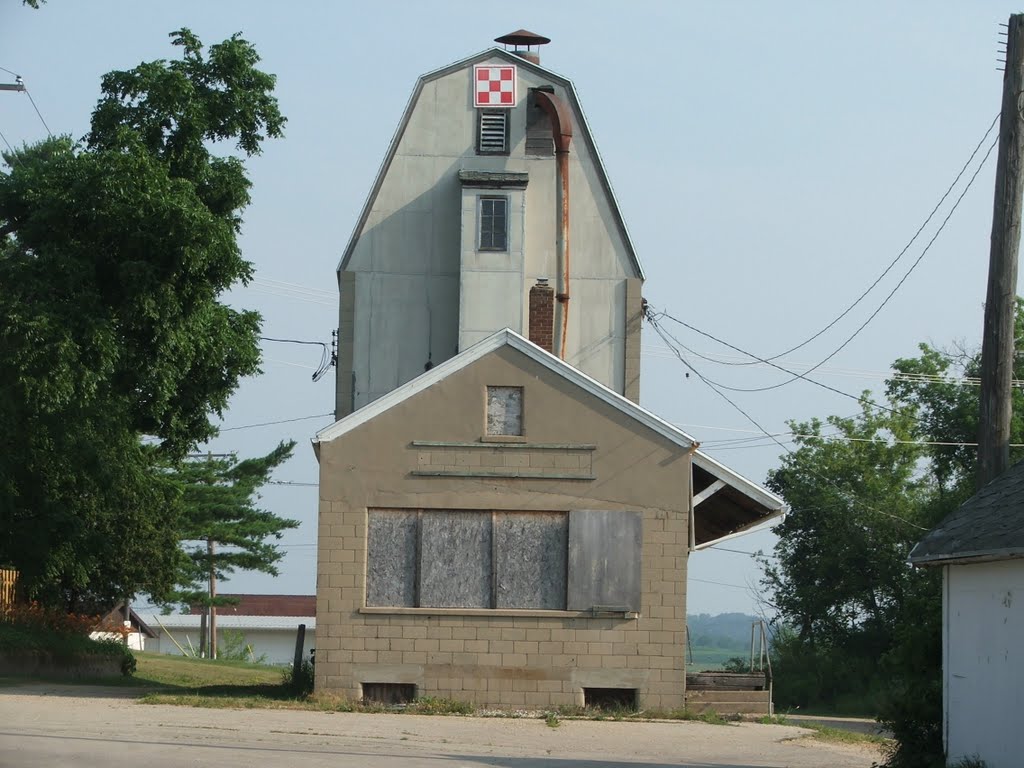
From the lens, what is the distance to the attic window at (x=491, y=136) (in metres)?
31.7

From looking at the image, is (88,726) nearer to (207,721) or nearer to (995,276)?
(207,721)

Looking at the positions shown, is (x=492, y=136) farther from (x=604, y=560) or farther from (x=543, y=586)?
(x=543, y=586)

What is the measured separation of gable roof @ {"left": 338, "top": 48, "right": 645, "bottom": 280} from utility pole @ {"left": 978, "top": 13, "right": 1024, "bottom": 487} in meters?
14.4

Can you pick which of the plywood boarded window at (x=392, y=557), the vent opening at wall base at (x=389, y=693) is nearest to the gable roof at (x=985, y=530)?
the plywood boarded window at (x=392, y=557)

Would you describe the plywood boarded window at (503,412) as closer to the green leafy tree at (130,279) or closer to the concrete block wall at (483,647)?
the concrete block wall at (483,647)

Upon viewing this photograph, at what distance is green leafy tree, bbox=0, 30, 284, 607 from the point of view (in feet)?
80.2

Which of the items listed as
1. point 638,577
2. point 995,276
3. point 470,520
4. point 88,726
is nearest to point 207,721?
point 88,726

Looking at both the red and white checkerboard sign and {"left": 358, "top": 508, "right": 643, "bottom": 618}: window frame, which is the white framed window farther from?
{"left": 358, "top": 508, "right": 643, "bottom": 618}: window frame

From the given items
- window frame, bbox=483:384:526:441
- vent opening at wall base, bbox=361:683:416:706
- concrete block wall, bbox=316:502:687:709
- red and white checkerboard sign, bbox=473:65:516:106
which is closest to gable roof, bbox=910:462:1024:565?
concrete block wall, bbox=316:502:687:709

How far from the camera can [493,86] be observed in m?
31.7

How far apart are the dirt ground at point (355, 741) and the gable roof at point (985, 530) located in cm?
311

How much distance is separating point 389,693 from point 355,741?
213 inches

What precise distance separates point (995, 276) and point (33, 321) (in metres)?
15.3

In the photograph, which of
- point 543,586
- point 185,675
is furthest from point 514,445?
point 185,675
